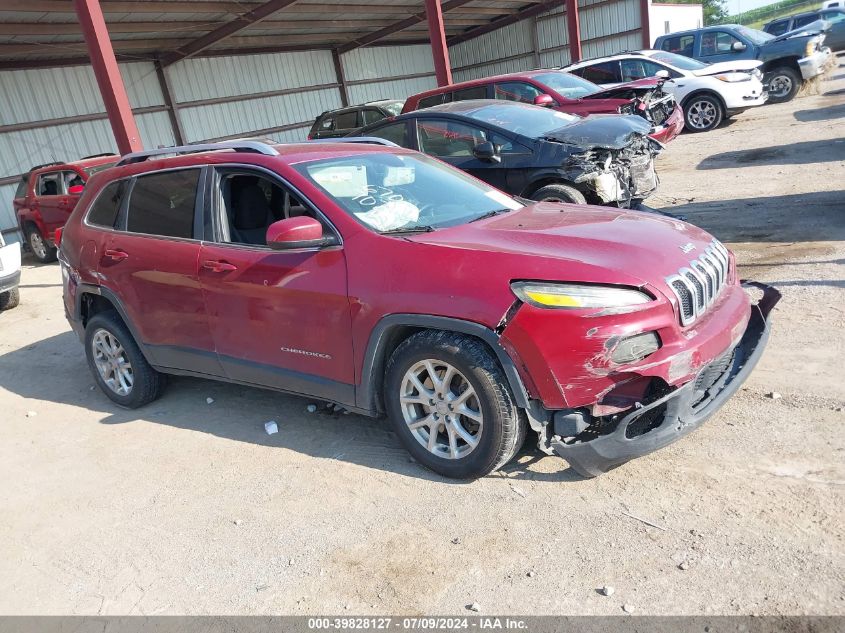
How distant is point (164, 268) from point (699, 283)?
130 inches

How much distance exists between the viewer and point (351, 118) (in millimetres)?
14578

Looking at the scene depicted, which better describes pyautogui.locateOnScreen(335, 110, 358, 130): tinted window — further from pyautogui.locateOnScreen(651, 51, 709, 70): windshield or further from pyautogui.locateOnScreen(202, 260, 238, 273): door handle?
pyautogui.locateOnScreen(202, 260, 238, 273): door handle

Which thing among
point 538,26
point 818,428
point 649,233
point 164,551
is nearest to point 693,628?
point 818,428

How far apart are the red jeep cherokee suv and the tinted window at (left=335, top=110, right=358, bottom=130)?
985cm

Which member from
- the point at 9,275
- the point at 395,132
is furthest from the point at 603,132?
the point at 9,275

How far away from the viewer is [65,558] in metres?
3.48

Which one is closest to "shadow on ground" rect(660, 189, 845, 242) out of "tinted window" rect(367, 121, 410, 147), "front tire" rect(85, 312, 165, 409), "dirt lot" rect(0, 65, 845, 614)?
"dirt lot" rect(0, 65, 845, 614)

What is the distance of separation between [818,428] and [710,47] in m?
16.2

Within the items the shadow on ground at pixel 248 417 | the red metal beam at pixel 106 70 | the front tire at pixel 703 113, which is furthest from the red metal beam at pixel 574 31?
the shadow on ground at pixel 248 417

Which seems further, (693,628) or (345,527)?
(345,527)

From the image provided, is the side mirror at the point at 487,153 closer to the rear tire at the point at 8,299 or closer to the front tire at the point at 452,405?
the front tire at the point at 452,405

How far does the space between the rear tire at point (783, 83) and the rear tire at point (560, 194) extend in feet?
39.8

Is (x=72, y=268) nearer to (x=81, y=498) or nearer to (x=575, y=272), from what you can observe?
(x=81, y=498)

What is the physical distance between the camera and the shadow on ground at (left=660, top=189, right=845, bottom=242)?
681 centimetres
